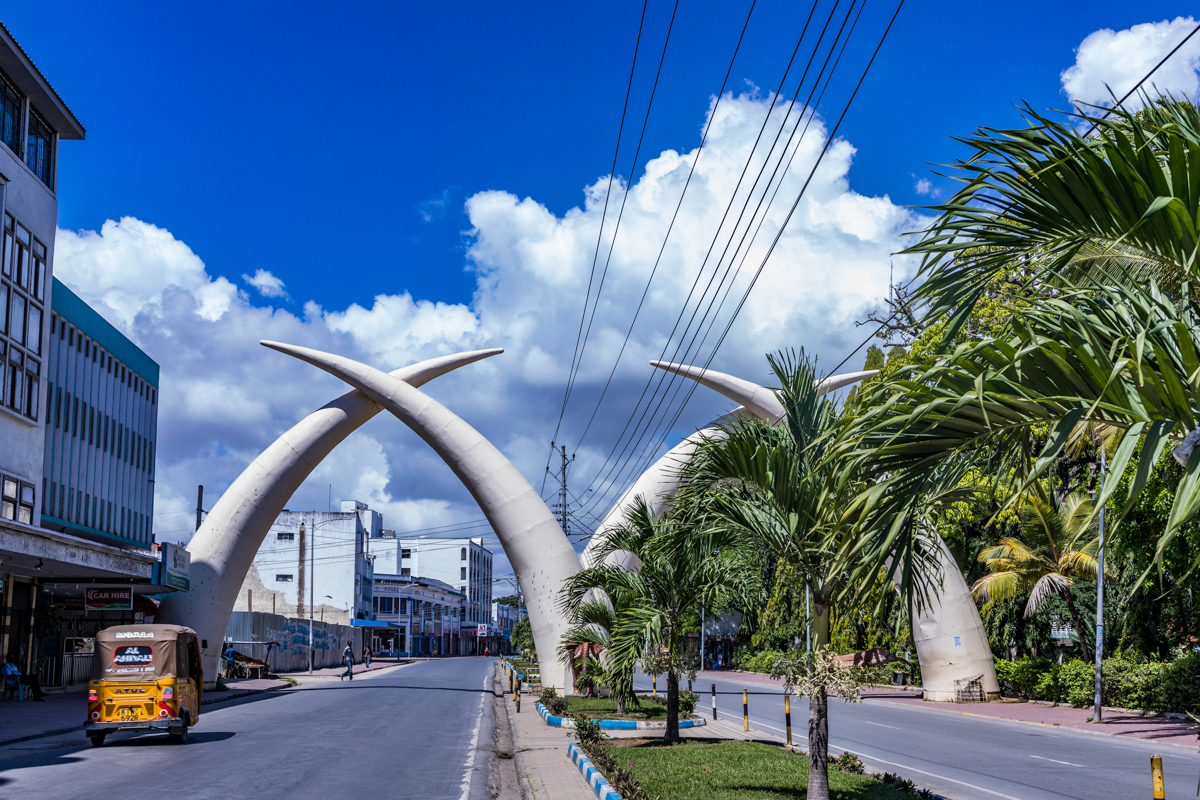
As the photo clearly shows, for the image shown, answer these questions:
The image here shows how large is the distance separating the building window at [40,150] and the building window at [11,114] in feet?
1.96

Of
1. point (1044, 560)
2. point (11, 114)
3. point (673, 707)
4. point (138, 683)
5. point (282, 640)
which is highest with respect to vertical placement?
point (11, 114)

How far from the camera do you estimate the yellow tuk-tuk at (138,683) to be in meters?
17.1

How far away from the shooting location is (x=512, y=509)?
108ft

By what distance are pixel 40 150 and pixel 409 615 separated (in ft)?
245

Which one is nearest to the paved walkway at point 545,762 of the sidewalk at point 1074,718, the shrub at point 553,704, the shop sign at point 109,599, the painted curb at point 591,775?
the painted curb at point 591,775

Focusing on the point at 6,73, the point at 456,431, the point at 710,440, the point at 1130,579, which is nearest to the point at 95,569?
the point at 456,431

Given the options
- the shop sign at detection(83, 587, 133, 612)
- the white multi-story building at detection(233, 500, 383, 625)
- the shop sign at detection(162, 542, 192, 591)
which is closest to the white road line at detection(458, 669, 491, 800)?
the shop sign at detection(83, 587, 133, 612)

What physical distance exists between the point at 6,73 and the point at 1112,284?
30568mm

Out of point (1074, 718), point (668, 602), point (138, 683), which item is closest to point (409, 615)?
point (1074, 718)

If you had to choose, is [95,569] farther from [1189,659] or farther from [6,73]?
Result: [1189,659]

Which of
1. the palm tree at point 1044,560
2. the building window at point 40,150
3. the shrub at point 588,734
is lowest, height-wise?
the shrub at point 588,734

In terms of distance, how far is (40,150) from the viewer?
30.0 metres

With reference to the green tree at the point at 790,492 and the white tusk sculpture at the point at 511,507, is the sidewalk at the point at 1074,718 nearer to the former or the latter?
the green tree at the point at 790,492

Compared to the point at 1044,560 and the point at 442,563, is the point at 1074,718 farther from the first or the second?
the point at 442,563
